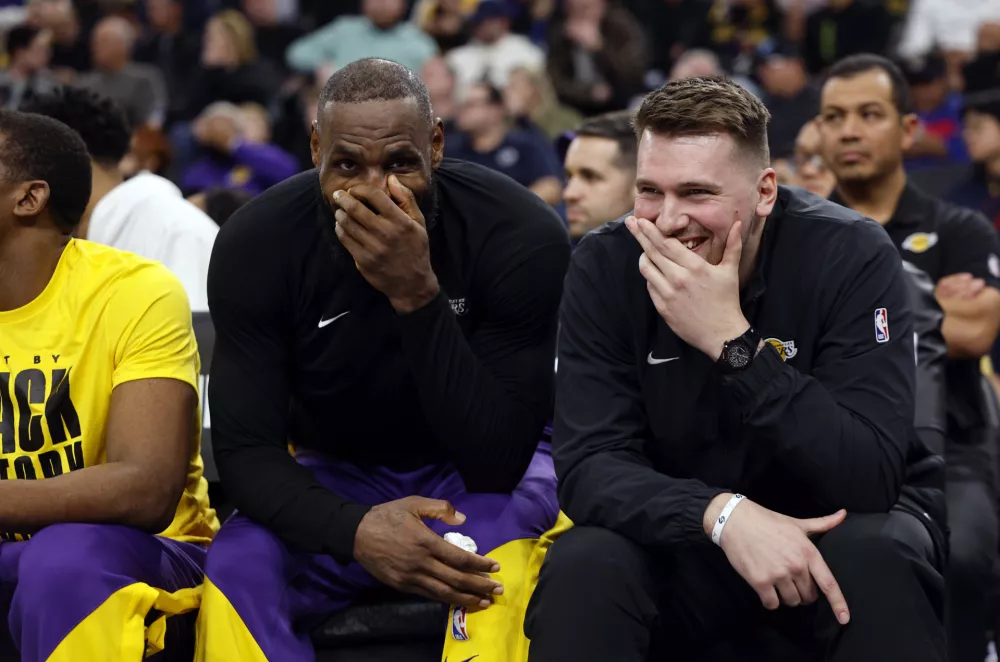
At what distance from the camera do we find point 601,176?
16.4ft

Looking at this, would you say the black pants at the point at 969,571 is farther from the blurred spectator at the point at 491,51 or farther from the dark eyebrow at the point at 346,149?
the blurred spectator at the point at 491,51

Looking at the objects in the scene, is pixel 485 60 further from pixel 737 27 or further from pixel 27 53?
pixel 27 53

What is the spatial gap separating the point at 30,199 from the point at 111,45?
702cm

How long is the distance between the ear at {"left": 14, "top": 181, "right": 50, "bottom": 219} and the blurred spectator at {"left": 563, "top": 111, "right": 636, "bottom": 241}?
241 cm

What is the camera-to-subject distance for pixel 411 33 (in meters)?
9.73

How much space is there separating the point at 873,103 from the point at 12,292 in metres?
2.95

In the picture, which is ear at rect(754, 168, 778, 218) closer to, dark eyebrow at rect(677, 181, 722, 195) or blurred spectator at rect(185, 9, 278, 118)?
dark eyebrow at rect(677, 181, 722, 195)

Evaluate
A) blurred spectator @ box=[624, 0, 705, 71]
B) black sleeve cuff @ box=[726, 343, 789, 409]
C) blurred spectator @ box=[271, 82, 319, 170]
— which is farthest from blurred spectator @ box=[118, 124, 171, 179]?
blurred spectator @ box=[624, 0, 705, 71]

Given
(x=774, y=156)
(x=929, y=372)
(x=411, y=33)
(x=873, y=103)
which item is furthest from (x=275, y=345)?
(x=411, y=33)

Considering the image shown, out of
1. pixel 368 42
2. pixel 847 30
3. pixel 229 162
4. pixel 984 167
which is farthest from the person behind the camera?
pixel 368 42

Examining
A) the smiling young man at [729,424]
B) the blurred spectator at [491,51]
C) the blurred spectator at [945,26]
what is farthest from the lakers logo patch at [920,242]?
the blurred spectator at [491,51]

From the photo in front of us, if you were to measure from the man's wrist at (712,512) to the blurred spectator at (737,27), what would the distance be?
7.31 m

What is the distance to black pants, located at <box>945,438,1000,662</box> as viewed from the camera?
3.53m

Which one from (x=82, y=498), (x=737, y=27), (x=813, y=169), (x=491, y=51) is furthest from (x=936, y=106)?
(x=82, y=498)
